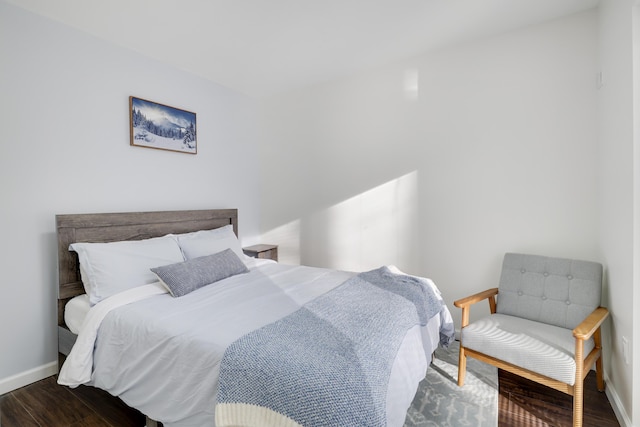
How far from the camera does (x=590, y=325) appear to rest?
1792 millimetres

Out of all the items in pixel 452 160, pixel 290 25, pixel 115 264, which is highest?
pixel 290 25

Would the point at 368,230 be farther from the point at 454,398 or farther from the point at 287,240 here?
the point at 454,398

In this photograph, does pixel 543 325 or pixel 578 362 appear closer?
pixel 578 362

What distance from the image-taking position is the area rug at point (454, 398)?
1812mm

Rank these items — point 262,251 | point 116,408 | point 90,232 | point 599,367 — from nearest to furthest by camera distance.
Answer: point 116,408 < point 599,367 < point 90,232 < point 262,251

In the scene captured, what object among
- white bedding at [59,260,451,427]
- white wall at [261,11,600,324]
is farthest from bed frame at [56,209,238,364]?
white wall at [261,11,600,324]

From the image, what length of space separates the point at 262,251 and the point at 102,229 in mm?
1633

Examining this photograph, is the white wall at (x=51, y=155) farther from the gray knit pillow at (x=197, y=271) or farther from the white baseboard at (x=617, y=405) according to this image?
the white baseboard at (x=617, y=405)

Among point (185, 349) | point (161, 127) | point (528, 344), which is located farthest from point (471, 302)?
point (161, 127)

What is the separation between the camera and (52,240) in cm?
236

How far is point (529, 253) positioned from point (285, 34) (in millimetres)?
2738

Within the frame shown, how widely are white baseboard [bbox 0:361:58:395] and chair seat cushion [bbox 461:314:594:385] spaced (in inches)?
120

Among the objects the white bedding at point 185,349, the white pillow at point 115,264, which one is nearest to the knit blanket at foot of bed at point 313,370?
the white bedding at point 185,349

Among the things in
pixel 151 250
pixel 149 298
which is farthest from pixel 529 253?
pixel 151 250
